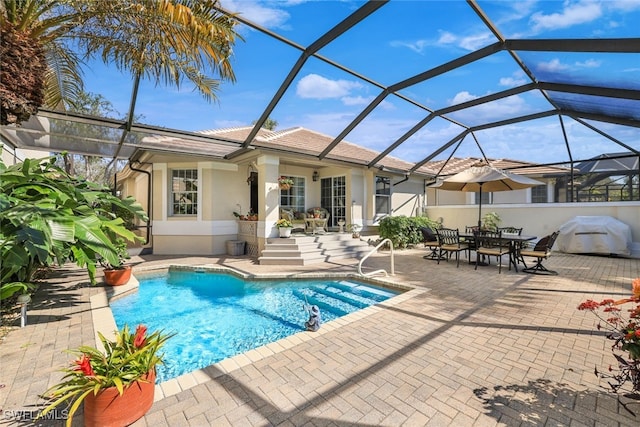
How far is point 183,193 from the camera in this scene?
1182cm

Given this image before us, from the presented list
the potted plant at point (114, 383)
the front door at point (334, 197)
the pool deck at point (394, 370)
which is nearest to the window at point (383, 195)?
the front door at point (334, 197)

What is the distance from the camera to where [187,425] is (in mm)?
2342

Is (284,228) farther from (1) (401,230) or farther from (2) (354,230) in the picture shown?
(1) (401,230)

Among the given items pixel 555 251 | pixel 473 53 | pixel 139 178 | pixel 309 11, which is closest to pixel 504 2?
pixel 473 53

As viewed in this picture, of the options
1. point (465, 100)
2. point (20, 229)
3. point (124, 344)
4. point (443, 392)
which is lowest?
point (443, 392)

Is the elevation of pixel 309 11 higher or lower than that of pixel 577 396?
higher

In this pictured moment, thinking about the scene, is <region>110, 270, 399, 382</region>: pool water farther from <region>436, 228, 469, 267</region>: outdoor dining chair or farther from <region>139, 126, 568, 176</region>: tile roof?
<region>139, 126, 568, 176</region>: tile roof

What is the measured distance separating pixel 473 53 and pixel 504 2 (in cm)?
164

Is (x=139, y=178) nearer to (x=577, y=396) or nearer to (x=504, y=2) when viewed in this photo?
(x=504, y=2)

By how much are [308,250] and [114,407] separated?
26.5 ft

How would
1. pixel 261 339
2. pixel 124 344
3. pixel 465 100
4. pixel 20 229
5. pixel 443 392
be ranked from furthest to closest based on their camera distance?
pixel 465 100 < pixel 261 339 < pixel 20 229 < pixel 443 392 < pixel 124 344

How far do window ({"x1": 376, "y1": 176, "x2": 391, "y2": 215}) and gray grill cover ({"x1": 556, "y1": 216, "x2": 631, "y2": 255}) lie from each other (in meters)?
7.48

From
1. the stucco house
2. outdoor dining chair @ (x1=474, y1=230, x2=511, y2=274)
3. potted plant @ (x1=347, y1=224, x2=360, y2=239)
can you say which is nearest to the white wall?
the stucco house

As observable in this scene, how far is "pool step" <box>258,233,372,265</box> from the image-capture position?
31.7 feet
